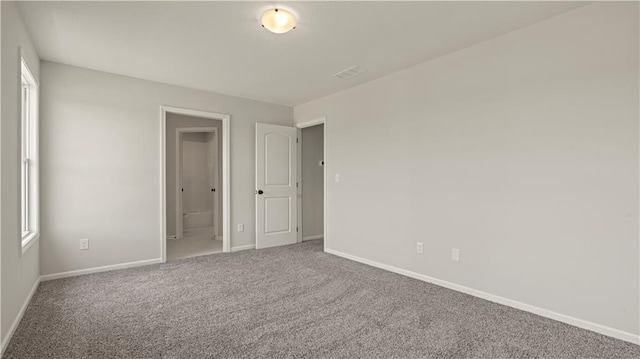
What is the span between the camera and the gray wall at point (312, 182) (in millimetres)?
5465

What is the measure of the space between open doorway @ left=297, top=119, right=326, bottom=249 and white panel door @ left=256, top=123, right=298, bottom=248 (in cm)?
17

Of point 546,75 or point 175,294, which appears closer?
point 546,75

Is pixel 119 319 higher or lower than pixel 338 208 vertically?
lower

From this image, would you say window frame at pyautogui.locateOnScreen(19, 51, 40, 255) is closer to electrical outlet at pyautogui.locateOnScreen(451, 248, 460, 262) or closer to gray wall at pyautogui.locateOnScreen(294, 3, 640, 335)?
gray wall at pyautogui.locateOnScreen(294, 3, 640, 335)

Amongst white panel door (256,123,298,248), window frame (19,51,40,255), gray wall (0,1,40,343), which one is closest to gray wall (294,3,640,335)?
white panel door (256,123,298,248)

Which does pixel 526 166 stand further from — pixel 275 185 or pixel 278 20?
pixel 275 185

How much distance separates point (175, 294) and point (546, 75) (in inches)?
147

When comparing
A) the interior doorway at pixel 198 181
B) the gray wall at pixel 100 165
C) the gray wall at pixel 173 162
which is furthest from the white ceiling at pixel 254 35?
the interior doorway at pixel 198 181

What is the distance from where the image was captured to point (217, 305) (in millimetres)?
2631

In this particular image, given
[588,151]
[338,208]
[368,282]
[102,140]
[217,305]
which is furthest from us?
[338,208]

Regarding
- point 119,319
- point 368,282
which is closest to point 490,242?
point 368,282

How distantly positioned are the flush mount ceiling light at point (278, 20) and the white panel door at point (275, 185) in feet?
8.14

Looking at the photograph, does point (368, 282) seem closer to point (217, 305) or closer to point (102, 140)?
point (217, 305)

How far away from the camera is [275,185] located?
498 centimetres
